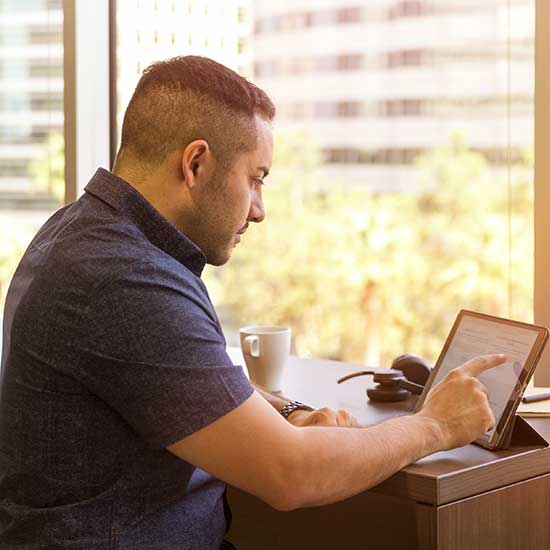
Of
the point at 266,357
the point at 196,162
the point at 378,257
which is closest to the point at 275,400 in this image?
the point at 266,357

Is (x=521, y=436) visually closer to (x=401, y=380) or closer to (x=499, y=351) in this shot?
(x=499, y=351)

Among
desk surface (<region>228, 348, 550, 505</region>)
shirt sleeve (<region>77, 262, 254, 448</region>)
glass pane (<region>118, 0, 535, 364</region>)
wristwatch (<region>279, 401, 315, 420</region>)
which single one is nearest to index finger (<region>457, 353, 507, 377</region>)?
desk surface (<region>228, 348, 550, 505</region>)

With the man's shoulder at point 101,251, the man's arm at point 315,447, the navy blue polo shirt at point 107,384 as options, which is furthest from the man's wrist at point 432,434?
the man's shoulder at point 101,251

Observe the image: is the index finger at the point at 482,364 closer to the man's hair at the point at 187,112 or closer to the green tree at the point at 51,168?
the man's hair at the point at 187,112

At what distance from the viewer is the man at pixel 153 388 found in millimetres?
1187

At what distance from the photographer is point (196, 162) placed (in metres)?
1.38

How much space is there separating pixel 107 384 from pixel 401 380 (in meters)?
0.66

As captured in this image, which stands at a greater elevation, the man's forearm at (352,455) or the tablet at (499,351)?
the tablet at (499,351)

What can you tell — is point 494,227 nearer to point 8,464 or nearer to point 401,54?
point 401,54

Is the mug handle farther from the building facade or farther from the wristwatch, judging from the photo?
the building facade

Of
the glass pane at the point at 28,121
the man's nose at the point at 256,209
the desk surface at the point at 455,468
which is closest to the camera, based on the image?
the desk surface at the point at 455,468

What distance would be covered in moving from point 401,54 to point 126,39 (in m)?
0.81

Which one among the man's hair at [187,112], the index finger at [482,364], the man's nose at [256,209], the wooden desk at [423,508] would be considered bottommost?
the wooden desk at [423,508]

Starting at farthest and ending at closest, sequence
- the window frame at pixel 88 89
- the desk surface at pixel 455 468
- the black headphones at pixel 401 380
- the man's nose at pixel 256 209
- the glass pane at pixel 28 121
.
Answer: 1. the glass pane at pixel 28 121
2. the window frame at pixel 88 89
3. the black headphones at pixel 401 380
4. the man's nose at pixel 256 209
5. the desk surface at pixel 455 468
